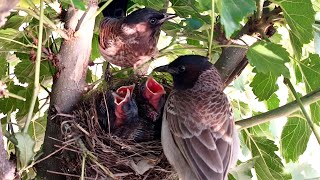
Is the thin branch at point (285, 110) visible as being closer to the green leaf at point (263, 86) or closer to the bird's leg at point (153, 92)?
the green leaf at point (263, 86)

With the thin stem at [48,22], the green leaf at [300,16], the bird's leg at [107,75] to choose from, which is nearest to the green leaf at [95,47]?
the bird's leg at [107,75]

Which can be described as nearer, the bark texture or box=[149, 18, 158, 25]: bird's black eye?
the bark texture

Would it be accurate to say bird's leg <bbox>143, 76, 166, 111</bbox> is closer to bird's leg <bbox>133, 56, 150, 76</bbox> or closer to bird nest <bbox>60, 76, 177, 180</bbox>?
bird's leg <bbox>133, 56, 150, 76</bbox>

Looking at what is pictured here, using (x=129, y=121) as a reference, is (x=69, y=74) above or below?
above

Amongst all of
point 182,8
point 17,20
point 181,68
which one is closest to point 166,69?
point 181,68

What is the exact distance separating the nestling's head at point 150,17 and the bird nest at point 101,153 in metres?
0.20

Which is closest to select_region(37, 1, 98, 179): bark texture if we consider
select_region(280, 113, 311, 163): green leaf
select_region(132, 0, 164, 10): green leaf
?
select_region(132, 0, 164, 10): green leaf

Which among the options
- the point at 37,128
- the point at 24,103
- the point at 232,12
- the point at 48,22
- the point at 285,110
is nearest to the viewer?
the point at 232,12

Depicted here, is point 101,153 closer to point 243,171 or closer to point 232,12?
point 243,171

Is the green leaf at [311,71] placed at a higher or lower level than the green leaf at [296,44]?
lower

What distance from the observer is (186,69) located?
1.39 metres

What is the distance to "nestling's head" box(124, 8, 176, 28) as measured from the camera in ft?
4.43

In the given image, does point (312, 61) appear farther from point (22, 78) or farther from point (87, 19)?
point (22, 78)

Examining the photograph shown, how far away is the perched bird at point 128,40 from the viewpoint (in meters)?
1.39
